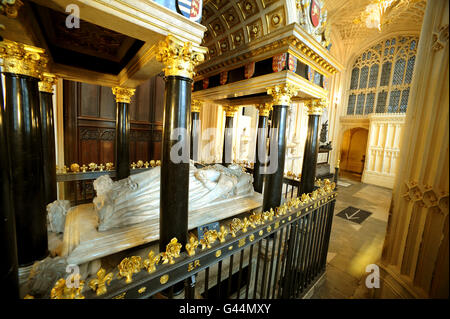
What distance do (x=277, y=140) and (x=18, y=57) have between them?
133 inches

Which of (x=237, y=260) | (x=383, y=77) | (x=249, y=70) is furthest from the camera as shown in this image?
(x=383, y=77)

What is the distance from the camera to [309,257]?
2.46 m

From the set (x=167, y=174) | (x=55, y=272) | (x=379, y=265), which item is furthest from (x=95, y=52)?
(x=379, y=265)

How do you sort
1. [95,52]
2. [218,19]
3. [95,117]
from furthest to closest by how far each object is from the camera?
1. [95,117]
2. [218,19]
3. [95,52]

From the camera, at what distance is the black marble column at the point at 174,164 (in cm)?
180

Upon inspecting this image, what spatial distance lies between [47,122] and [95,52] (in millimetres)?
1586

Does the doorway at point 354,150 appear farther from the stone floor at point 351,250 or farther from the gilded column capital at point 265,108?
the gilded column capital at point 265,108

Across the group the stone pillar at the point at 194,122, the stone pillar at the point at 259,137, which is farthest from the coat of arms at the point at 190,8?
the stone pillar at the point at 259,137

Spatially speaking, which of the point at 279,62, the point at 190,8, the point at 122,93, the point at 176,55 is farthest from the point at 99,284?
the point at 122,93

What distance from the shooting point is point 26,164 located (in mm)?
1794

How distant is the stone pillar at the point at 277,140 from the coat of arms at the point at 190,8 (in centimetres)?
173

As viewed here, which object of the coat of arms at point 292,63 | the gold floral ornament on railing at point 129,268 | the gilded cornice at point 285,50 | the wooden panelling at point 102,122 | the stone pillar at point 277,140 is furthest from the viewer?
the wooden panelling at point 102,122

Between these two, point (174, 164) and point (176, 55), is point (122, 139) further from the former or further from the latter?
point (176, 55)
